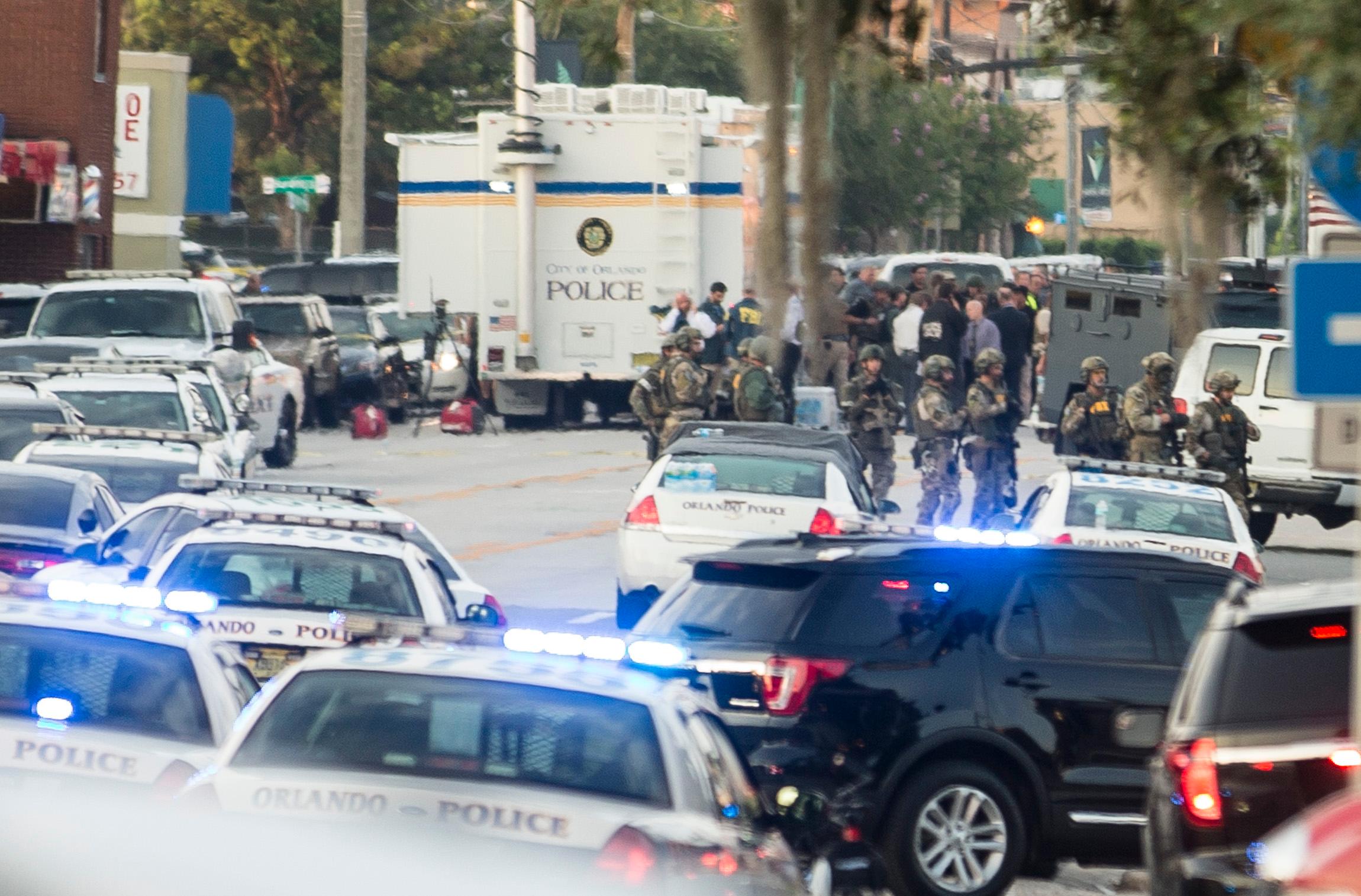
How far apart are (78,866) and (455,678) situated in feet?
3.99

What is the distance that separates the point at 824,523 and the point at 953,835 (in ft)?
22.3

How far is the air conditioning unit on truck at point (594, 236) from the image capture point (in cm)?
3133

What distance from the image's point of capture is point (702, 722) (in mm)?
6844

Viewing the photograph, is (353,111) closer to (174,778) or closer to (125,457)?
(125,457)

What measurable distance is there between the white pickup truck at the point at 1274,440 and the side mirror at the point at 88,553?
10600 mm

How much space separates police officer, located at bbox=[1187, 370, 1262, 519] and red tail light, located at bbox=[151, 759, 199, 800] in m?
13.9

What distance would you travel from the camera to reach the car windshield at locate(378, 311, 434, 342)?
1467 inches

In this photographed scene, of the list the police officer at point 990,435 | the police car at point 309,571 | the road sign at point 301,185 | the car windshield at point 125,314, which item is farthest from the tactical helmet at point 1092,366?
the road sign at point 301,185

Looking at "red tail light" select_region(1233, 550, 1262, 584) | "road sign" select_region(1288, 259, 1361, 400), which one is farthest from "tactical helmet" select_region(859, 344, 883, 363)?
"road sign" select_region(1288, 259, 1361, 400)

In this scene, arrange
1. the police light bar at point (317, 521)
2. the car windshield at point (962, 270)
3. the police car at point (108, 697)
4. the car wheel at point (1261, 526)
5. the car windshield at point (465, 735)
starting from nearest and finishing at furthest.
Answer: the car windshield at point (465, 735) < the police car at point (108, 697) < the police light bar at point (317, 521) < the car wheel at point (1261, 526) < the car windshield at point (962, 270)

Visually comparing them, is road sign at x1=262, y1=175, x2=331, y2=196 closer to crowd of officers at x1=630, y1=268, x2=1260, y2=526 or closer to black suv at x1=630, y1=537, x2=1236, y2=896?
crowd of officers at x1=630, y1=268, x2=1260, y2=526

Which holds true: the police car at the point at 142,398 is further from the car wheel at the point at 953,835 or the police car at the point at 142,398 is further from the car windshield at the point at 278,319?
the car wheel at the point at 953,835

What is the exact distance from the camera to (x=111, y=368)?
21.8 meters

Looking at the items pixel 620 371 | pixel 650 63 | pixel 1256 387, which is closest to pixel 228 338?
pixel 620 371
